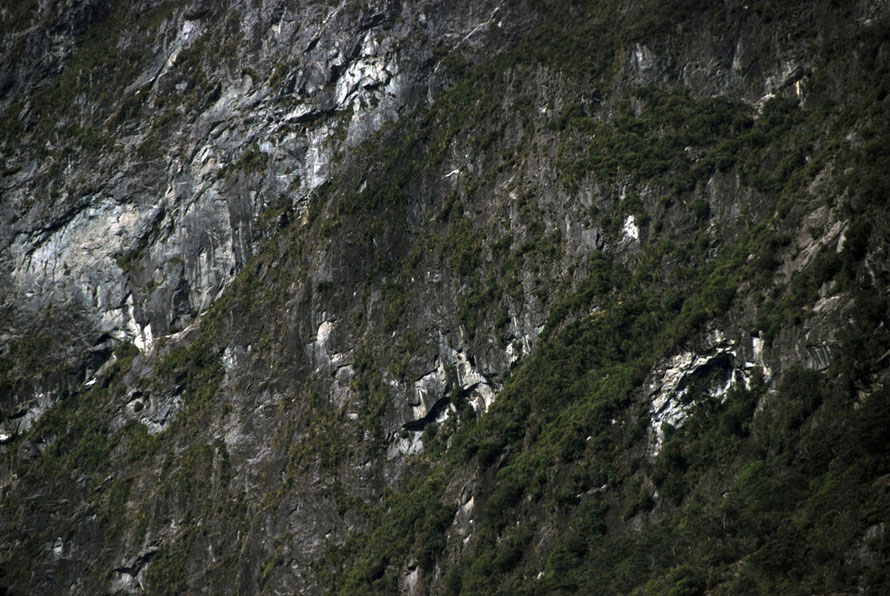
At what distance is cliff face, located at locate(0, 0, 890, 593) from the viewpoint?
2945 inches

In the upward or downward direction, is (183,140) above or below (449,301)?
above

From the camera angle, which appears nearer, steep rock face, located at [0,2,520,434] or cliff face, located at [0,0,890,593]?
cliff face, located at [0,0,890,593]

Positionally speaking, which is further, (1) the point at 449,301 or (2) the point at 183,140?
(2) the point at 183,140

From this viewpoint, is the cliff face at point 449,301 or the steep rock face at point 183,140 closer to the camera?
the cliff face at point 449,301

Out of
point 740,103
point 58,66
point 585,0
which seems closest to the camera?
point 740,103

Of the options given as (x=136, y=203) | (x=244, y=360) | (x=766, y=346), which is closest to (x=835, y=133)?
(x=766, y=346)

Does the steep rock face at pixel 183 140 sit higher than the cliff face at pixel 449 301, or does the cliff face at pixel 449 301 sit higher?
the steep rock face at pixel 183 140

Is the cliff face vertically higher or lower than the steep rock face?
lower

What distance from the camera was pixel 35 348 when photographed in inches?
5369

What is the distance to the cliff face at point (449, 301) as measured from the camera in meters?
74.8

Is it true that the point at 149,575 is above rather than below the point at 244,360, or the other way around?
below

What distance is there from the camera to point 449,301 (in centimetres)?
10650

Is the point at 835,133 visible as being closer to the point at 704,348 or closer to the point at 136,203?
the point at 704,348

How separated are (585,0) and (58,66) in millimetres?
76752
